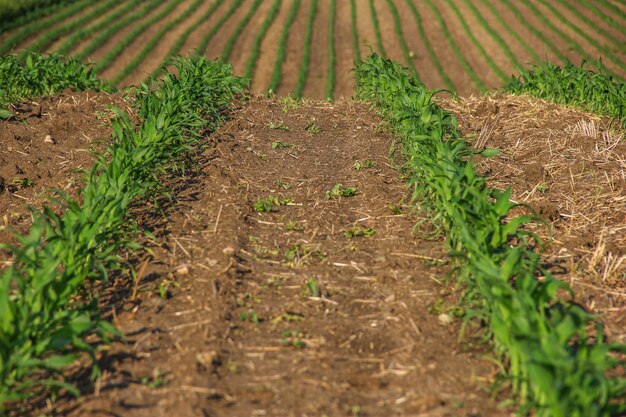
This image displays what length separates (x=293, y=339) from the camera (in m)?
4.56

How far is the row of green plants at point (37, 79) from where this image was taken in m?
10.1

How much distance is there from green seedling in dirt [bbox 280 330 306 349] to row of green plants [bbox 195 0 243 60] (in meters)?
17.7

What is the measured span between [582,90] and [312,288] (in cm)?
756

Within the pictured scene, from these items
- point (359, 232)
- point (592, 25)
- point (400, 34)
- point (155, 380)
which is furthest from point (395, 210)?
point (592, 25)

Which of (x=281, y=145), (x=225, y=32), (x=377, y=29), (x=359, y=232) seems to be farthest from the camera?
(x=377, y=29)

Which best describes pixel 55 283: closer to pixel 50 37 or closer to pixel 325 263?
pixel 325 263

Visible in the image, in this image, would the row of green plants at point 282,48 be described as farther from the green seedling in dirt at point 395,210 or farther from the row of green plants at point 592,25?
the green seedling in dirt at point 395,210

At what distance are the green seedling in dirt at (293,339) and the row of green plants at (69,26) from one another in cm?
1777

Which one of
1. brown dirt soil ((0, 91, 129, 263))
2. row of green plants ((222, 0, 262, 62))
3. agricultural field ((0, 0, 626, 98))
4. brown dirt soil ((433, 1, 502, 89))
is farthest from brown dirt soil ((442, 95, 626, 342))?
row of green plants ((222, 0, 262, 62))

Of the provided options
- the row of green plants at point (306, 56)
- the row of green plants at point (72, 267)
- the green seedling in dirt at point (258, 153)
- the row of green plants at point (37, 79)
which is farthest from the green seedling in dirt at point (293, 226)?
the row of green plants at point (306, 56)

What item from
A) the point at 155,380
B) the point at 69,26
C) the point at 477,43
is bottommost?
the point at 477,43

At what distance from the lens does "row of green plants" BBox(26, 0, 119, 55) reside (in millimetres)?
21812

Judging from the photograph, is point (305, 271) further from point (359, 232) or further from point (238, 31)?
point (238, 31)

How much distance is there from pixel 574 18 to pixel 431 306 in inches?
947
